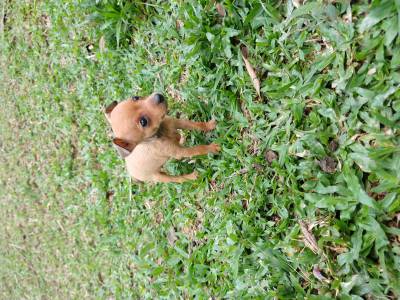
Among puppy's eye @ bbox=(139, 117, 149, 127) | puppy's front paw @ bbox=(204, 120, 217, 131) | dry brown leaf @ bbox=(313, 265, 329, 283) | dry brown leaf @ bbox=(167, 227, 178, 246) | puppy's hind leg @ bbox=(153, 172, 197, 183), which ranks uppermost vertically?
puppy's eye @ bbox=(139, 117, 149, 127)

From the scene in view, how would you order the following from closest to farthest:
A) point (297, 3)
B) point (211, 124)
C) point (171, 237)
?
1. point (297, 3)
2. point (211, 124)
3. point (171, 237)

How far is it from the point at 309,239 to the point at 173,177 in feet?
4.80

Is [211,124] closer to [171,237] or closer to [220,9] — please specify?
[220,9]

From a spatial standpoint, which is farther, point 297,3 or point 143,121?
point 143,121

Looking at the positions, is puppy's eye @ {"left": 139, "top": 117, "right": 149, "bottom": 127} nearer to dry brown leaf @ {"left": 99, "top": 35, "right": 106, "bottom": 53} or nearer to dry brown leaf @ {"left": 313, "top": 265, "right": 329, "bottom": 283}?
dry brown leaf @ {"left": 313, "top": 265, "right": 329, "bottom": 283}

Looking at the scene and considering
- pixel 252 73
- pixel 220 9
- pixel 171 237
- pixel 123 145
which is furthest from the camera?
pixel 171 237

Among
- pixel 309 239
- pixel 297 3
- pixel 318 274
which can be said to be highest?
pixel 297 3

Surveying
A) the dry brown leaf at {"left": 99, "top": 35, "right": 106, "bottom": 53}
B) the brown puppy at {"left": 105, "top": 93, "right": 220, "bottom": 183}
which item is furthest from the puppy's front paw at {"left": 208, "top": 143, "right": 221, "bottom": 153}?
the dry brown leaf at {"left": 99, "top": 35, "right": 106, "bottom": 53}

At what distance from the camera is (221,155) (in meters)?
3.72

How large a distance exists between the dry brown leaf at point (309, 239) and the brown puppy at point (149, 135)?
41.7 inches

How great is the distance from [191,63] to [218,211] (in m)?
1.35

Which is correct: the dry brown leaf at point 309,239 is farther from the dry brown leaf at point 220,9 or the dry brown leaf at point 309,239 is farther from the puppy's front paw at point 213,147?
the dry brown leaf at point 220,9

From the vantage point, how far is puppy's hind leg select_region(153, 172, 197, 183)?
3.89 m

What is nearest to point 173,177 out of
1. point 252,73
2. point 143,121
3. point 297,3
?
point 143,121
